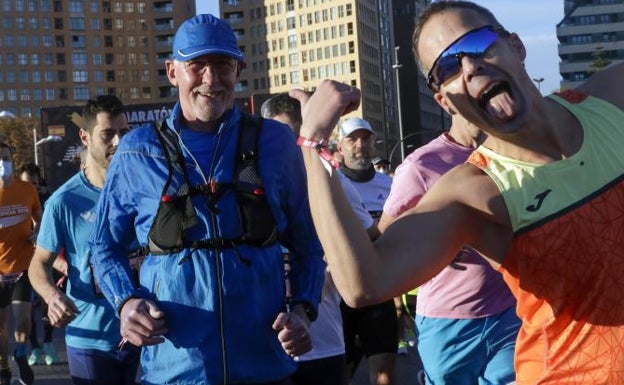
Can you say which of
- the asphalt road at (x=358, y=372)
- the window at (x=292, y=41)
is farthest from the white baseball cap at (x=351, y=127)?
the window at (x=292, y=41)

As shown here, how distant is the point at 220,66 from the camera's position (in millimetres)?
3930

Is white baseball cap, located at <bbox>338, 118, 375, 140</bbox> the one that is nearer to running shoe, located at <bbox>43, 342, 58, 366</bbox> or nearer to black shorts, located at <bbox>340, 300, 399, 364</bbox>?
black shorts, located at <bbox>340, 300, 399, 364</bbox>

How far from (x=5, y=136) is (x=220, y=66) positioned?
90.5 metres

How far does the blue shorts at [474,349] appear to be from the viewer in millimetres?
4852

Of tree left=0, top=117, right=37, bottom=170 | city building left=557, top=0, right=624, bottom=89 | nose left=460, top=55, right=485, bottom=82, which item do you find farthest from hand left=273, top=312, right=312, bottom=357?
city building left=557, top=0, right=624, bottom=89

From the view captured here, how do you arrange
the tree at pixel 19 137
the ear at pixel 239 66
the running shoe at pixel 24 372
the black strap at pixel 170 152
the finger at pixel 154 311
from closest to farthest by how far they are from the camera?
the finger at pixel 154 311 → the black strap at pixel 170 152 → the ear at pixel 239 66 → the running shoe at pixel 24 372 → the tree at pixel 19 137

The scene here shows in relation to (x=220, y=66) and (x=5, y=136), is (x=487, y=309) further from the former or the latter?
(x=5, y=136)

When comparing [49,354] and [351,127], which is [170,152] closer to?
[351,127]

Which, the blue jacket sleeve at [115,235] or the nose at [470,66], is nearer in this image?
the nose at [470,66]

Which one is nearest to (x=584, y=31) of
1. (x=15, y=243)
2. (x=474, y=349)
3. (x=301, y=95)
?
(x=15, y=243)

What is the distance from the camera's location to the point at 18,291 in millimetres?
10188

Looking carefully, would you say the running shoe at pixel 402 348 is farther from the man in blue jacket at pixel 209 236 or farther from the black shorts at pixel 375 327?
the man in blue jacket at pixel 209 236

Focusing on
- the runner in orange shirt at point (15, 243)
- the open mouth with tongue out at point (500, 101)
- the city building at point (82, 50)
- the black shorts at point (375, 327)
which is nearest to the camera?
the open mouth with tongue out at point (500, 101)

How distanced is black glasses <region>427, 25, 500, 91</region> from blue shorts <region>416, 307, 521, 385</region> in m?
2.31
